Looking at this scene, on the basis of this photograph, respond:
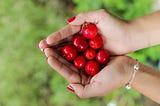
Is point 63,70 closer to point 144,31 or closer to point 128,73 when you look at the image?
point 128,73

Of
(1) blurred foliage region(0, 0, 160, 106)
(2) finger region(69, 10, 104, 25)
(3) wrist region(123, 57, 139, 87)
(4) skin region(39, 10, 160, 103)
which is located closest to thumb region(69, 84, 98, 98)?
(4) skin region(39, 10, 160, 103)

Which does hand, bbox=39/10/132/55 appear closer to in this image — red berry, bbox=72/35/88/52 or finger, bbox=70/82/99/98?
red berry, bbox=72/35/88/52

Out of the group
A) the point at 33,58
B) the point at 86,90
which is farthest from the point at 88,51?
the point at 33,58

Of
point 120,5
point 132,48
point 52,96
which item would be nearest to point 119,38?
point 132,48

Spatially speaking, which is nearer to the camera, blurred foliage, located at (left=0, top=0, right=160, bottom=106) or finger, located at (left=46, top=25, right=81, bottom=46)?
finger, located at (left=46, top=25, right=81, bottom=46)

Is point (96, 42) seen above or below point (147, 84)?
above

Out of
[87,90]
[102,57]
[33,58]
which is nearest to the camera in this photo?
[87,90]
